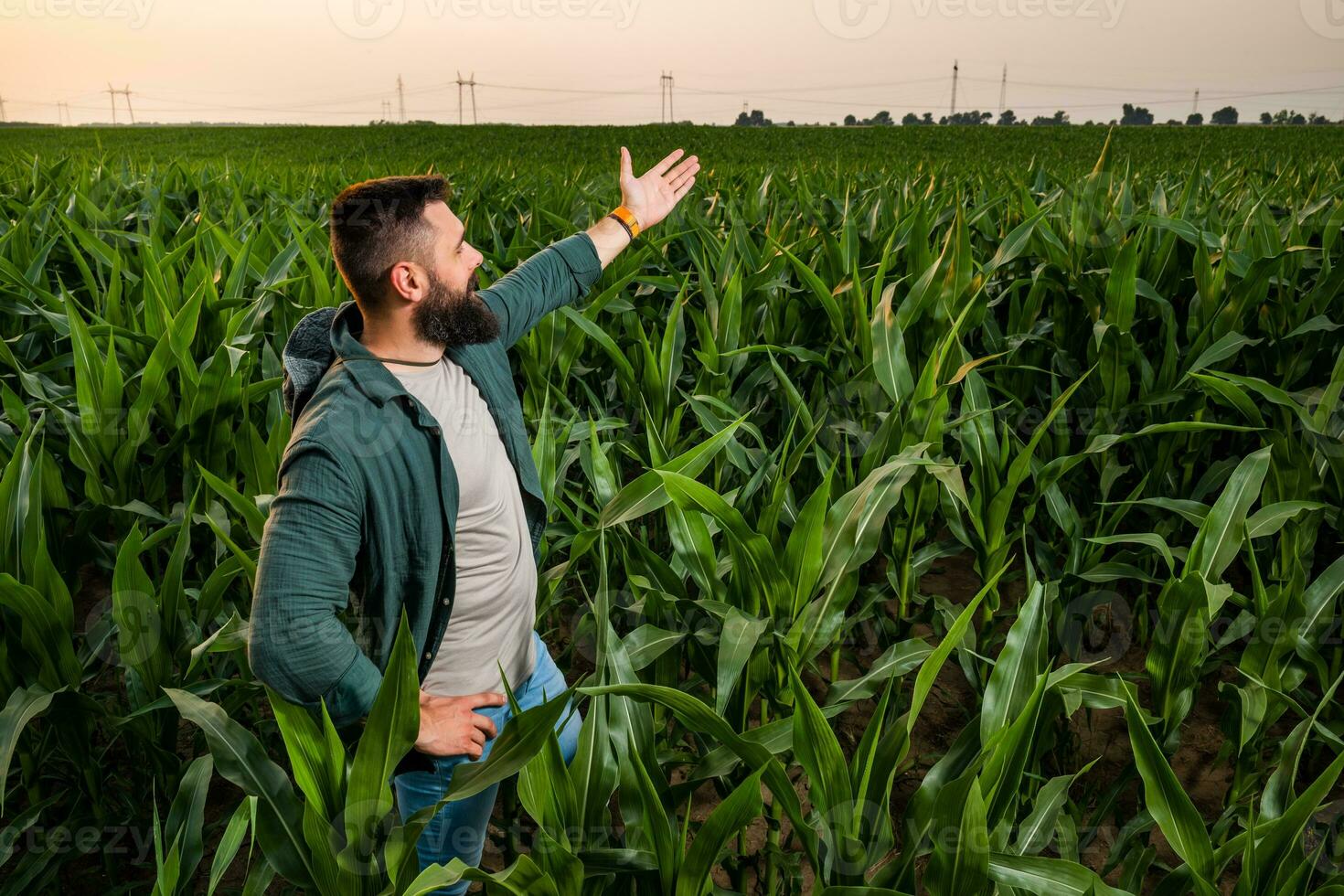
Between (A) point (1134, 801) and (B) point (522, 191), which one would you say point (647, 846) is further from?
(B) point (522, 191)

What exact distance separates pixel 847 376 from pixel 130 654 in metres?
1.72

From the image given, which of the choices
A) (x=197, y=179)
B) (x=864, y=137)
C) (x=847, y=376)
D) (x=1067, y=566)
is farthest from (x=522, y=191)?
(x=864, y=137)

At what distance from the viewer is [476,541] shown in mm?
1261

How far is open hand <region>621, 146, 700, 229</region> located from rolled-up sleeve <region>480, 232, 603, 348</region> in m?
0.14

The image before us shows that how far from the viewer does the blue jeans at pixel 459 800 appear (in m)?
1.29

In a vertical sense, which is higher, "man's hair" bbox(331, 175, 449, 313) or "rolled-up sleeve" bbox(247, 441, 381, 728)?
"man's hair" bbox(331, 175, 449, 313)

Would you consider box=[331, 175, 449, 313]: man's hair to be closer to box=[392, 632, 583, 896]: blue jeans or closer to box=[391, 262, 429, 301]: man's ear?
box=[391, 262, 429, 301]: man's ear

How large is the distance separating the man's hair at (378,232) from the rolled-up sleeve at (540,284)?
34 cm

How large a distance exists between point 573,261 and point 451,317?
526mm

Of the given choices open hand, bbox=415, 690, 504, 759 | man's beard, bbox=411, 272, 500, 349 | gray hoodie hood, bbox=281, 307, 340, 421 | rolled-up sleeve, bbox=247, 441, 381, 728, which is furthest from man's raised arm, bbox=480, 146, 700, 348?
open hand, bbox=415, 690, 504, 759

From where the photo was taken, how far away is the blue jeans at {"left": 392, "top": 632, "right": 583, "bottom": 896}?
129 cm

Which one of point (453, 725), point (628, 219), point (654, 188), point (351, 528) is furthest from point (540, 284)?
point (453, 725)

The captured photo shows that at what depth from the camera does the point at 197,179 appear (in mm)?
5332

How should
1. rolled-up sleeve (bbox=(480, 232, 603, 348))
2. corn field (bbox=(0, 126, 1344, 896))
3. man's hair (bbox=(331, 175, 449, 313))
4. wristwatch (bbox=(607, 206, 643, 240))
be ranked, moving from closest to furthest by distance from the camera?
1. corn field (bbox=(0, 126, 1344, 896))
2. man's hair (bbox=(331, 175, 449, 313))
3. rolled-up sleeve (bbox=(480, 232, 603, 348))
4. wristwatch (bbox=(607, 206, 643, 240))
